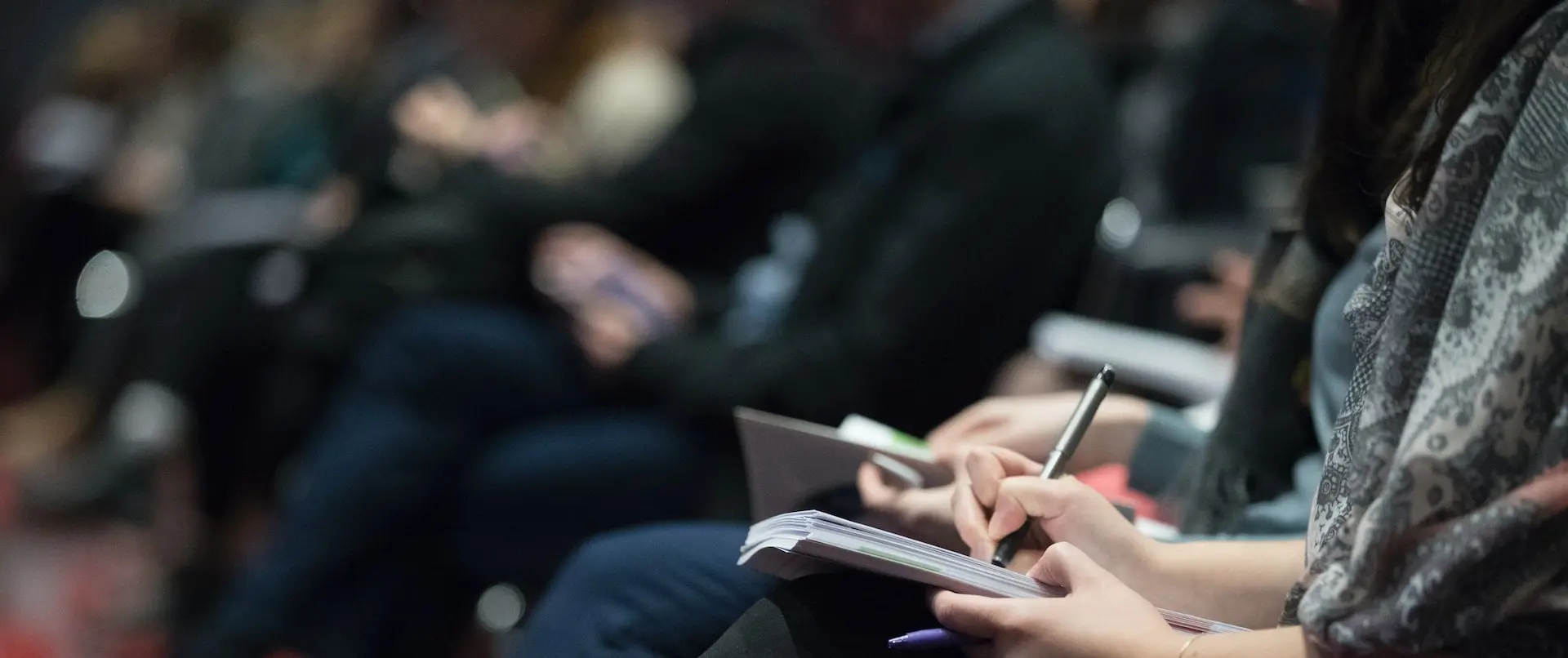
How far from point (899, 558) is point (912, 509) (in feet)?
0.69

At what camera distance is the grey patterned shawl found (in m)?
0.61

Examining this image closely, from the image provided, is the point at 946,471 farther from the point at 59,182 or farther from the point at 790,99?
the point at 59,182

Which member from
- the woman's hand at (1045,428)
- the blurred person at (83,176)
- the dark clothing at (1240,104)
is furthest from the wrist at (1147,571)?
the blurred person at (83,176)

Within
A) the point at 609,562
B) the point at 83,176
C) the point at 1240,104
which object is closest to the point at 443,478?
the point at 609,562

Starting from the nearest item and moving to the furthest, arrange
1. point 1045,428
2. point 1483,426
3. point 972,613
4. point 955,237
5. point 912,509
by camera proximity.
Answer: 1. point 1483,426
2. point 972,613
3. point 912,509
4. point 1045,428
5. point 955,237

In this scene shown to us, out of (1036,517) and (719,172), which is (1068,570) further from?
(719,172)

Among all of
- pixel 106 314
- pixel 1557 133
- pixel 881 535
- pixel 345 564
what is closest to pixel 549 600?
Result: pixel 881 535

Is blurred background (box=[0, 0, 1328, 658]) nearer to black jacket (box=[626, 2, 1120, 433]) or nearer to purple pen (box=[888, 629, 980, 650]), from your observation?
black jacket (box=[626, 2, 1120, 433])

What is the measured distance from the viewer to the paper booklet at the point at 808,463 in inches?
39.0

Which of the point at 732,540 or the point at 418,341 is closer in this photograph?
the point at 732,540

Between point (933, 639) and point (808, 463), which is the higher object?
point (808, 463)

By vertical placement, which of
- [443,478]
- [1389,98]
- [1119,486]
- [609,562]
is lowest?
[609,562]

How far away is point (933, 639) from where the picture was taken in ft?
2.49

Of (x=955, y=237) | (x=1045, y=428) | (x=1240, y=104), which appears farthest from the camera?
(x=1240, y=104)
